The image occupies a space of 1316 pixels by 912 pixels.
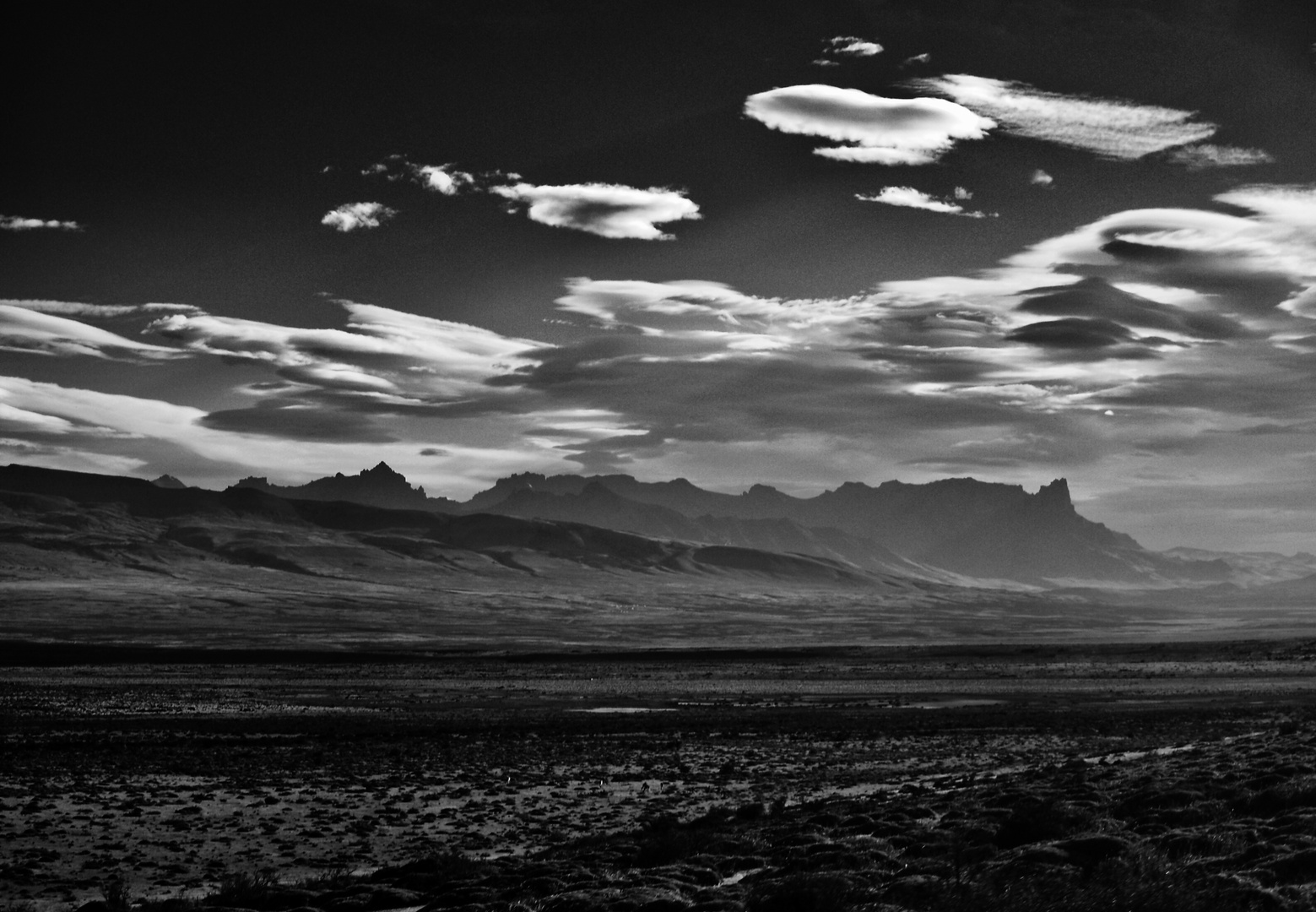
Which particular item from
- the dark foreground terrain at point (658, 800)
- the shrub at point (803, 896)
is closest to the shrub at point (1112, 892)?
the dark foreground terrain at point (658, 800)

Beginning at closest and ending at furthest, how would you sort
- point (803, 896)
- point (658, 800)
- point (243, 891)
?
point (803, 896) → point (243, 891) → point (658, 800)

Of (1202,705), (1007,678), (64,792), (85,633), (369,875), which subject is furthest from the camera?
(85,633)

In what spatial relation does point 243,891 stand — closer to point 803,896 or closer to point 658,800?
point 803,896

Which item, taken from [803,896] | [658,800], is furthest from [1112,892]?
[658,800]

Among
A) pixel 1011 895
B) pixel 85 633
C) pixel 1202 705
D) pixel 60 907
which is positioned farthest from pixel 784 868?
pixel 85 633

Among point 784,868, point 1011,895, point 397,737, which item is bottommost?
point 397,737

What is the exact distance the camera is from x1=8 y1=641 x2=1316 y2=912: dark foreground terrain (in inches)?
541

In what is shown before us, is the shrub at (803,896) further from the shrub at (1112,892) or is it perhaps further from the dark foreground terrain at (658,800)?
the shrub at (1112,892)

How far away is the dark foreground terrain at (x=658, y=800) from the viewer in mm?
13734

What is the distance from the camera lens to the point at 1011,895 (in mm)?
10859

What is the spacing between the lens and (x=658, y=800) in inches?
1030

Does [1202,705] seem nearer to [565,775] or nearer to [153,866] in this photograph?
[565,775]

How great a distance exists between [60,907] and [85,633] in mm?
132165

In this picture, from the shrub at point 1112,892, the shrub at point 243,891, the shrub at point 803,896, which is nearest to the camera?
the shrub at point 1112,892
